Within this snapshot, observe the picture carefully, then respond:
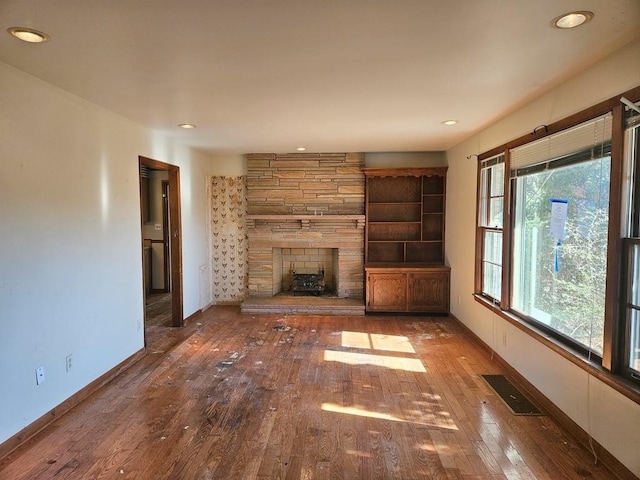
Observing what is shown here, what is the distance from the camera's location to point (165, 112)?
341 centimetres

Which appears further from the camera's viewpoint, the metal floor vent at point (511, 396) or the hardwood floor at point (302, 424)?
the metal floor vent at point (511, 396)

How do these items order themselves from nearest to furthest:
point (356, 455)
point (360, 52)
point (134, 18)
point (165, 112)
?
1. point (134, 18)
2. point (360, 52)
3. point (356, 455)
4. point (165, 112)

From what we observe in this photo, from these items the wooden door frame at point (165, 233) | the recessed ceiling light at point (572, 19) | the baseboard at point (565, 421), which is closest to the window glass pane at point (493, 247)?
the baseboard at point (565, 421)

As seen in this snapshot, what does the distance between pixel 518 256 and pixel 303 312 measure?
3143mm

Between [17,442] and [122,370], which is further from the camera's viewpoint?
[122,370]

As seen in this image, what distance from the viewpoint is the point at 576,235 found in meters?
2.62

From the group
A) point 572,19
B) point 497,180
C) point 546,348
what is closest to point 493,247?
point 497,180

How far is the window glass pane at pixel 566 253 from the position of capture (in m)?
2.38

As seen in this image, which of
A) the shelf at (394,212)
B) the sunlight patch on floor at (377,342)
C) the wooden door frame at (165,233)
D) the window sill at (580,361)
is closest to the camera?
the window sill at (580,361)

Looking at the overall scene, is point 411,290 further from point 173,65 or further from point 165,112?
point 173,65

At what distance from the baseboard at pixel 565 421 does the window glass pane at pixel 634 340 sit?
1.83 ft

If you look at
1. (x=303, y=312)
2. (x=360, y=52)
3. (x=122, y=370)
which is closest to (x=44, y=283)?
(x=122, y=370)

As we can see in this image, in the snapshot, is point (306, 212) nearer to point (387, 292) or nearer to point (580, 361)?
point (387, 292)

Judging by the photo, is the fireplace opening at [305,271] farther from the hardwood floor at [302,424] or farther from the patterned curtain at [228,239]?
the hardwood floor at [302,424]
